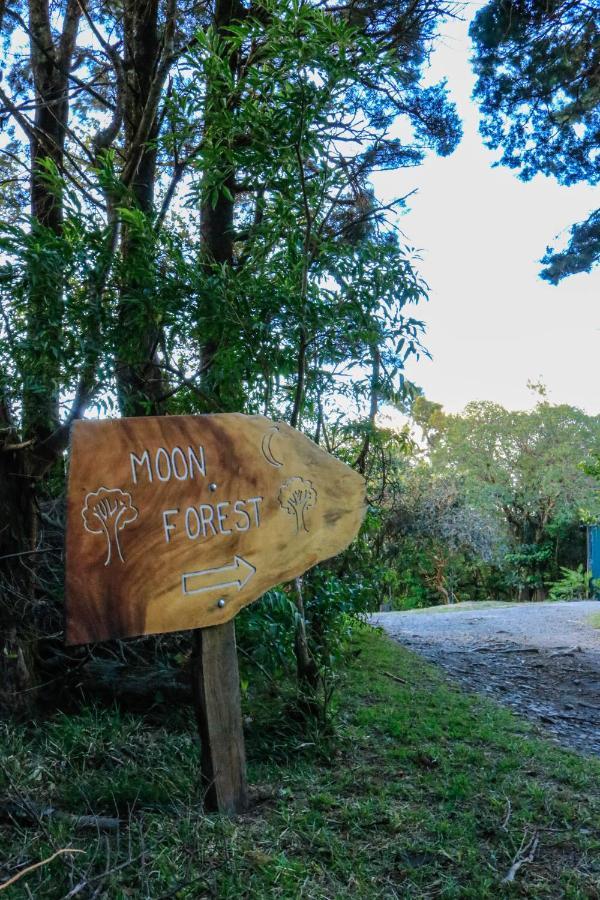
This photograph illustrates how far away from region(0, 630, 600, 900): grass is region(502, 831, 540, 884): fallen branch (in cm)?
2

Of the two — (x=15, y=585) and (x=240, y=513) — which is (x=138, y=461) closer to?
(x=240, y=513)

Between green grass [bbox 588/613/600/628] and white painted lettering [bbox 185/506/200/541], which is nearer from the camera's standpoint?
white painted lettering [bbox 185/506/200/541]

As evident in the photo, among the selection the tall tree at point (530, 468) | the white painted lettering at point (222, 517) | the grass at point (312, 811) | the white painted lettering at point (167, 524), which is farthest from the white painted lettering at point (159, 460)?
the tall tree at point (530, 468)

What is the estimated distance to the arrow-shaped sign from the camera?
307 centimetres

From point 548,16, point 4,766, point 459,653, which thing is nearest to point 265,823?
point 4,766

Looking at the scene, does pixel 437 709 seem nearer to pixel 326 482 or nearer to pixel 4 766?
pixel 326 482

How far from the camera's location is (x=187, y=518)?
121 inches

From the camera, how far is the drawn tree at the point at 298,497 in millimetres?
3430

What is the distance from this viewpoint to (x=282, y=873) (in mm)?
2613

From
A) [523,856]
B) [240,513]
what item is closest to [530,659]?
[523,856]

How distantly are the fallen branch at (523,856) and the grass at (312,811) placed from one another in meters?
0.02

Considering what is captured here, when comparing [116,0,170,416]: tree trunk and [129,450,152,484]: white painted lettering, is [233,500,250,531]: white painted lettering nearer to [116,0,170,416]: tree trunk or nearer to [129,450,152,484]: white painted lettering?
[129,450,152,484]: white painted lettering

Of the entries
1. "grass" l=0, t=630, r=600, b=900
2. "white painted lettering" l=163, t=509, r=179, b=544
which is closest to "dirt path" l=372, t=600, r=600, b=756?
"grass" l=0, t=630, r=600, b=900

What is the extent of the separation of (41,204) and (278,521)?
3.50m
